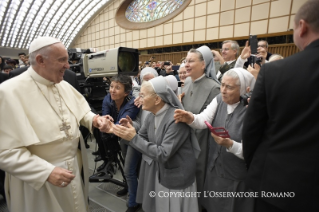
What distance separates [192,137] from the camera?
1.47 meters

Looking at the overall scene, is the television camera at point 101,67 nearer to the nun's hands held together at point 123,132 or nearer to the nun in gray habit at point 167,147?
the nun in gray habit at point 167,147

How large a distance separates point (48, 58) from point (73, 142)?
0.59m

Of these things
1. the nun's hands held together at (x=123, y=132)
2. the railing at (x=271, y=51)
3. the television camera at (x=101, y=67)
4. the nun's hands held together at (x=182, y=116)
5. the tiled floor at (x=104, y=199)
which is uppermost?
the railing at (x=271, y=51)

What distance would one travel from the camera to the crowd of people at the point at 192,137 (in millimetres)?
833

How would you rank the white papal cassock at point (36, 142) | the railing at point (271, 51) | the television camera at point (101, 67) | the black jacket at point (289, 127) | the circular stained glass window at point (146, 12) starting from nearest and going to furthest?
1. the black jacket at point (289, 127)
2. the white papal cassock at point (36, 142)
3. the television camera at point (101, 67)
4. the railing at point (271, 51)
5. the circular stained glass window at point (146, 12)

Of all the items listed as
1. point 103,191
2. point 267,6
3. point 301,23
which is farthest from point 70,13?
point 301,23

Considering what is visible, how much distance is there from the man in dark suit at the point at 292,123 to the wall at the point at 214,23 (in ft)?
28.3

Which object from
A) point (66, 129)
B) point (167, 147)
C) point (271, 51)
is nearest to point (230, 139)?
point (167, 147)

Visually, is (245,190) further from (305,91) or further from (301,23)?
(301,23)

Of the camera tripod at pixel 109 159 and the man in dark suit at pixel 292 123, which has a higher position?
the man in dark suit at pixel 292 123

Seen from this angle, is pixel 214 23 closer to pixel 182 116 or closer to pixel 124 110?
pixel 124 110

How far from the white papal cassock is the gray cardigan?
498mm

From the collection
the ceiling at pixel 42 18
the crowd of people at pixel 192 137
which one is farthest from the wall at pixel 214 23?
the crowd of people at pixel 192 137

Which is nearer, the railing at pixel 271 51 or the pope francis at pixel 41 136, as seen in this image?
the pope francis at pixel 41 136
